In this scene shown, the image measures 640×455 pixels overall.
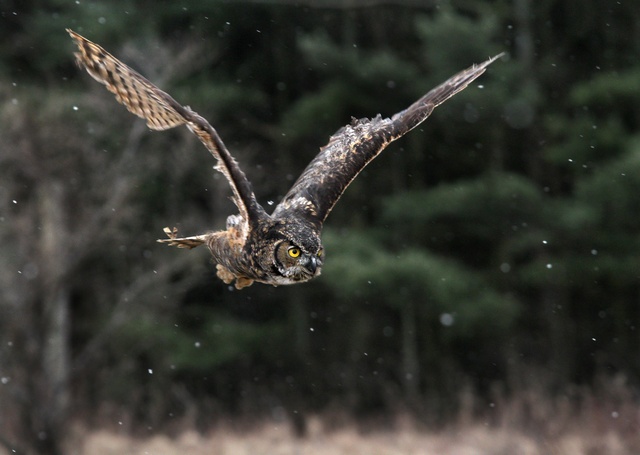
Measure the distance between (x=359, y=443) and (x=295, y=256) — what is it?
735 centimetres

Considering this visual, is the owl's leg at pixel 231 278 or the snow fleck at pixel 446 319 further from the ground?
the owl's leg at pixel 231 278

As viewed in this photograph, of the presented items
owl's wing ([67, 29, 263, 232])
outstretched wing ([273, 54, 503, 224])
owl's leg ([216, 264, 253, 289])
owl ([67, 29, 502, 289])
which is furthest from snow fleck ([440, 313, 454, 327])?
owl's wing ([67, 29, 263, 232])

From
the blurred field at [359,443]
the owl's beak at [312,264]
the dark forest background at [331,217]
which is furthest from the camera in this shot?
the dark forest background at [331,217]

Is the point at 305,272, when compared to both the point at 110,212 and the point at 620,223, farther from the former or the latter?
the point at 620,223

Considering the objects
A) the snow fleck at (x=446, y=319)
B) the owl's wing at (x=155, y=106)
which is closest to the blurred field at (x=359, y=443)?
the snow fleck at (x=446, y=319)

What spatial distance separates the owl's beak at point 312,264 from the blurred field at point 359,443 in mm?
4787

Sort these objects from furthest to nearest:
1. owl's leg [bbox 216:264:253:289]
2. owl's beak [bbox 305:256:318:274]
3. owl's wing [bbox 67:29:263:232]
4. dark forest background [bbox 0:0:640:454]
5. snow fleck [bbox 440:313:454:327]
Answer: snow fleck [bbox 440:313:454:327]
dark forest background [bbox 0:0:640:454]
owl's leg [bbox 216:264:253:289]
owl's beak [bbox 305:256:318:274]
owl's wing [bbox 67:29:263:232]

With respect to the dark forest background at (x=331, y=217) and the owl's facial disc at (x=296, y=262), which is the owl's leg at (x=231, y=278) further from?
the dark forest background at (x=331, y=217)

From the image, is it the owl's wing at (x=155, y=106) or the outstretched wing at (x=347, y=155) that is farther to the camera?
the outstretched wing at (x=347, y=155)

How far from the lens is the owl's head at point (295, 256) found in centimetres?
355

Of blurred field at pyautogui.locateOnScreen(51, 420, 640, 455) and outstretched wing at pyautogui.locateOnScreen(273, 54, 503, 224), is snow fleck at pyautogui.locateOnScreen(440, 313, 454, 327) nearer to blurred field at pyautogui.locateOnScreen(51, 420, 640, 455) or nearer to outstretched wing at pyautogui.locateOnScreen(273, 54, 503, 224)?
blurred field at pyautogui.locateOnScreen(51, 420, 640, 455)

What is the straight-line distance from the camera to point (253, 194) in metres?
3.76

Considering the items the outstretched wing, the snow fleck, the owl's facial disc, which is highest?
the owl's facial disc

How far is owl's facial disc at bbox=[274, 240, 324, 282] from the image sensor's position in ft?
11.6
